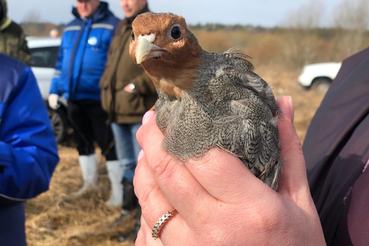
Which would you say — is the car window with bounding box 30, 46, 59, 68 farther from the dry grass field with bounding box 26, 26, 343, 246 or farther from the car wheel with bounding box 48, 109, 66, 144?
the dry grass field with bounding box 26, 26, 343, 246

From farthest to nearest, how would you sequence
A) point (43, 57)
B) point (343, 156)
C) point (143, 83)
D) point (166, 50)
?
point (43, 57) < point (143, 83) < point (343, 156) < point (166, 50)

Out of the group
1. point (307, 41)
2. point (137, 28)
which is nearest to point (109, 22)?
point (137, 28)

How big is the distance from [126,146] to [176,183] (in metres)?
3.50

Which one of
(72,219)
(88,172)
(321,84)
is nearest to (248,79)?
(72,219)

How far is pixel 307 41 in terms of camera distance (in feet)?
84.8

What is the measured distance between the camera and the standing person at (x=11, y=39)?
496 cm

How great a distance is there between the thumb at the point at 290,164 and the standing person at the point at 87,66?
364 cm

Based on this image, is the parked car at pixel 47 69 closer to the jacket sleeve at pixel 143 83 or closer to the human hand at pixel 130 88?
the human hand at pixel 130 88

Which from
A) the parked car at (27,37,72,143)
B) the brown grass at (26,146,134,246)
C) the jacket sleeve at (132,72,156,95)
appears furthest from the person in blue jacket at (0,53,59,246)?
the parked car at (27,37,72,143)

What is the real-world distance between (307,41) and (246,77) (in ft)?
88.5

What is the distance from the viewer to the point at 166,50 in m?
1.24

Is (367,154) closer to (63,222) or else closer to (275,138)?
(275,138)

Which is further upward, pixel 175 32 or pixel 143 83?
pixel 175 32

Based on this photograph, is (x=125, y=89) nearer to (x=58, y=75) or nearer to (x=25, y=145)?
(x=58, y=75)
